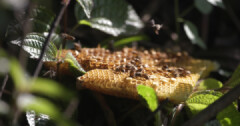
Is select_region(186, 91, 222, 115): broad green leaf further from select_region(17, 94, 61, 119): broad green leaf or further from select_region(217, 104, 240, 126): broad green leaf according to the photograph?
select_region(17, 94, 61, 119): broad green leaf

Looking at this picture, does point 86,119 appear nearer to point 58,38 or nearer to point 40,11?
point 58,38

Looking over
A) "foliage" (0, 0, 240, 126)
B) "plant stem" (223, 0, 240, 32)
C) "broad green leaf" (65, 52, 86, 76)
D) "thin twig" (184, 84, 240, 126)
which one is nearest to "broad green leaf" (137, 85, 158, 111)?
"foliage" (0, 0, 240, 126)

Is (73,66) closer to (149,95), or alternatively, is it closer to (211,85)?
(149,95)

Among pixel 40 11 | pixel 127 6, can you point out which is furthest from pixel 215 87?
pixel 40 11

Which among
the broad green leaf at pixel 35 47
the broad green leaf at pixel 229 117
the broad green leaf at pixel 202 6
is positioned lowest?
the broad green leaf at pixel 229 117

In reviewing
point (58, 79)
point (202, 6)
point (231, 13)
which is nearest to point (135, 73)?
point (58, 79)

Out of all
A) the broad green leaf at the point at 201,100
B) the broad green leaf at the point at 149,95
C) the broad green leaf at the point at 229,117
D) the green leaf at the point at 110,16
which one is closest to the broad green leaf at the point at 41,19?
the green leaf at the point at 110,16

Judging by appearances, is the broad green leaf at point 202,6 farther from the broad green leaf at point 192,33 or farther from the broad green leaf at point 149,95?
A: the broad green leaf at point 149,95
